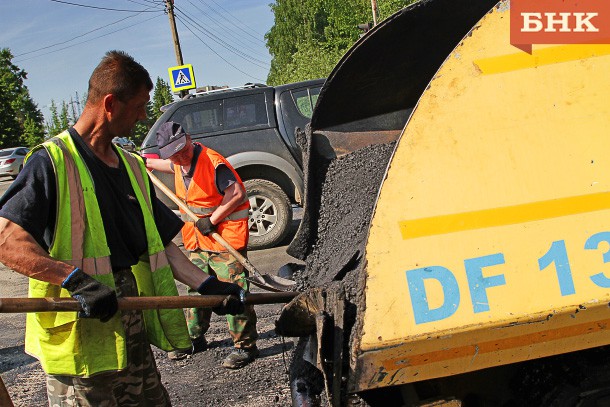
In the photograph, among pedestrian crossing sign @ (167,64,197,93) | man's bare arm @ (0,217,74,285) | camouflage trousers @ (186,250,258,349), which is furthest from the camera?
pedestrian crossing sign @ (167,64,197,93)

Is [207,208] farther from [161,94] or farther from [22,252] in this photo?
[161,94]

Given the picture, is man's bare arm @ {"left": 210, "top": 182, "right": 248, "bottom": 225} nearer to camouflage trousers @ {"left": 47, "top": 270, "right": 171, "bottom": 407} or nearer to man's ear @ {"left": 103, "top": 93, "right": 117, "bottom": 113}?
camouflage trousers @ {"left": 47, "top": 270, "right": 171, "bottom": 407}

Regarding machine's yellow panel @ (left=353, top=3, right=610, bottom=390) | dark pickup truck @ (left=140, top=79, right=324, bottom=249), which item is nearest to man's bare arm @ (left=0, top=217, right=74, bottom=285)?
machine's yellow panel @ (left=353, top=3, right=610, bottom=390)

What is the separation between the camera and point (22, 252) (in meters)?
2.13

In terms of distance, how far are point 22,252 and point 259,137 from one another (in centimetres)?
595

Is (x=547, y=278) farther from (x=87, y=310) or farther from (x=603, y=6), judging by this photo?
(x=87, y=310)

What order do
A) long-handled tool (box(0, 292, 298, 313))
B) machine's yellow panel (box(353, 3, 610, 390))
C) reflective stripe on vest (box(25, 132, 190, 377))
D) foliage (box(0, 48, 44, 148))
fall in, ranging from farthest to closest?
foliage (box(0, 48, 44, 148)) → reflective stripe on vest (box(25, 132, 190, 377)) → long-handled tool (box(0, 292, 298, 313)) → machine's yellow panel (box(353, 3, 610, 390))

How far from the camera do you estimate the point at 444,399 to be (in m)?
2.23

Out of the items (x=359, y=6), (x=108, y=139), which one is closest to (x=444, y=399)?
(x=108, y=139)

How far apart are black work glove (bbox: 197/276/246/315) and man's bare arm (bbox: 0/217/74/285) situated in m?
0.72

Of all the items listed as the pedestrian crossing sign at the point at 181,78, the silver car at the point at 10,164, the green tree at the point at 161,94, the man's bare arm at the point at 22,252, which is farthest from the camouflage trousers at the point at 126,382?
the green tree at the point at 161,94

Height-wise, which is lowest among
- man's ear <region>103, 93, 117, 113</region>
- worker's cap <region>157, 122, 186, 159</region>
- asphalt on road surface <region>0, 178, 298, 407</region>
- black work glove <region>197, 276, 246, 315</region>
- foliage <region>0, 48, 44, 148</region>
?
asphalt on road surface <region>0, 178, 298, 407</region>

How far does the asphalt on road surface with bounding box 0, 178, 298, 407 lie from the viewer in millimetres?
3914

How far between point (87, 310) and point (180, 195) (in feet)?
9.69
